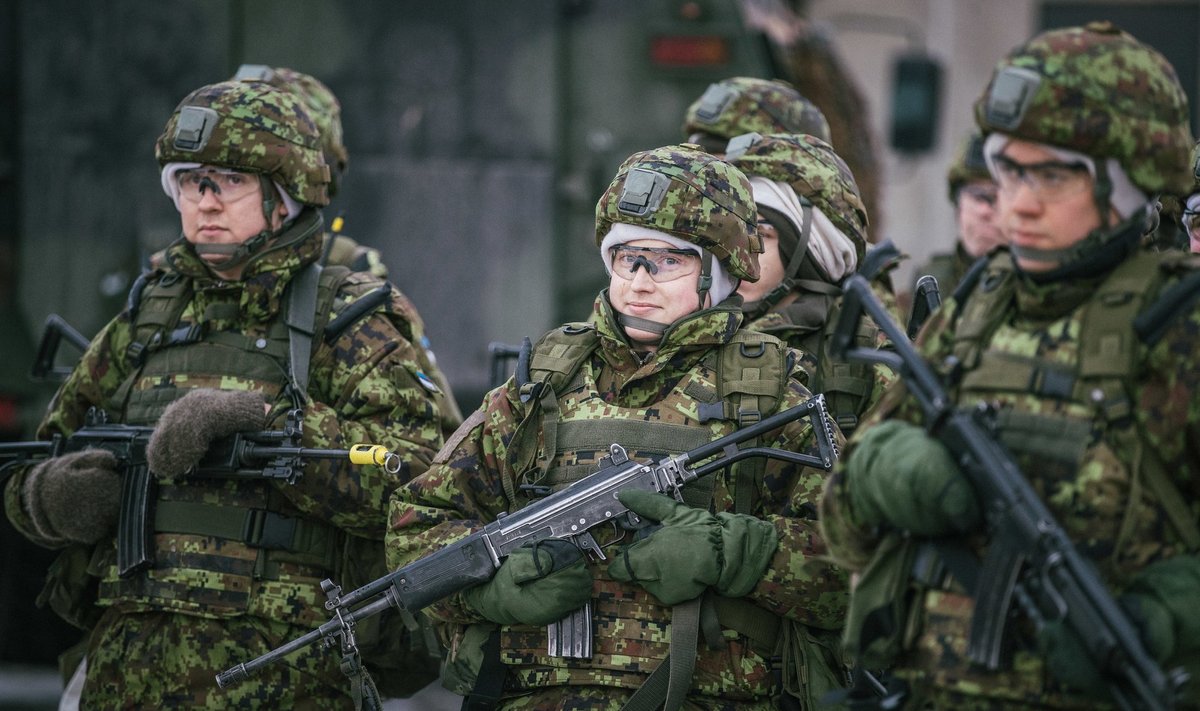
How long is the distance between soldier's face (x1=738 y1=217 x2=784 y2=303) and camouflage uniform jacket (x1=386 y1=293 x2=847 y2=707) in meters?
0.75

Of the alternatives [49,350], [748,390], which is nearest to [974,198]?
[748,390]

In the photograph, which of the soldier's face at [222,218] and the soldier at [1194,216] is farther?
the soldier's face at [222,218]

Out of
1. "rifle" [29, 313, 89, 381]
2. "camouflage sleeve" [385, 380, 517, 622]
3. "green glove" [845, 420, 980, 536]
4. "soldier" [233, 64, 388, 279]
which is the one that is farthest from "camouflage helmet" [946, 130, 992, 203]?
"rifle" [29, 313, 89, 381]

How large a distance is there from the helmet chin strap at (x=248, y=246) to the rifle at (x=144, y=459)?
538 millimetres

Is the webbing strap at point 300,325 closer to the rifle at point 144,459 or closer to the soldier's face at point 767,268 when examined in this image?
the rifle at point 144,459

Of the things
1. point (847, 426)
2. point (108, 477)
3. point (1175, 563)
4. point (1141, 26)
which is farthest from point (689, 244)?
point (1141, 26)

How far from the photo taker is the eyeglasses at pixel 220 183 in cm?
547

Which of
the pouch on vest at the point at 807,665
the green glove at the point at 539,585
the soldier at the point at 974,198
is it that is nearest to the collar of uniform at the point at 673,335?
the green glove at the point at 539,585

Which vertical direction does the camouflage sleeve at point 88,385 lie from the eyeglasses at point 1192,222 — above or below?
below

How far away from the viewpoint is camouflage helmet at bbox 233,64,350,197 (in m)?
6.65

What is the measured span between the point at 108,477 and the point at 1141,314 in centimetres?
322

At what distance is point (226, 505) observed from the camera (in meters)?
5.32

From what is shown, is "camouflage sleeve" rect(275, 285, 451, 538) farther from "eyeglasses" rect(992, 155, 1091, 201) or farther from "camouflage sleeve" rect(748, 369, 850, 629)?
Answer: "eyeglasses" rect(992, 155, 1091, 201)

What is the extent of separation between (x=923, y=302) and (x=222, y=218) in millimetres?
2178
